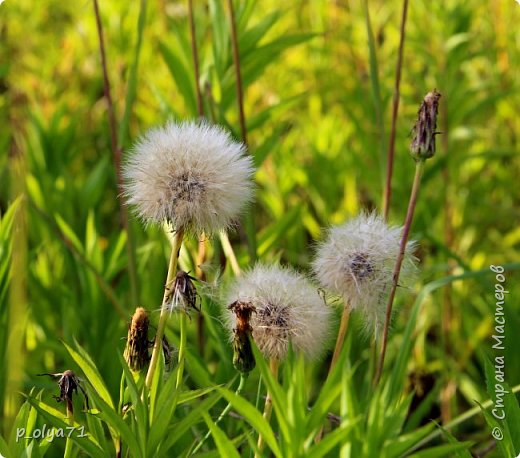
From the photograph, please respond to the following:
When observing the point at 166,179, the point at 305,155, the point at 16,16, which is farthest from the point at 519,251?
the point at 16,16

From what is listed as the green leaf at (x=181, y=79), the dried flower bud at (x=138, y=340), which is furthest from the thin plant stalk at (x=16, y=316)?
the green leaf at (x=181, y=79)

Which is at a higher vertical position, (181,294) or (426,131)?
(426,131)

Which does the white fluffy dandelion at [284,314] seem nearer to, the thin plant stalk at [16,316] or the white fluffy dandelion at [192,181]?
the white fluffy dandelion at [192,181]

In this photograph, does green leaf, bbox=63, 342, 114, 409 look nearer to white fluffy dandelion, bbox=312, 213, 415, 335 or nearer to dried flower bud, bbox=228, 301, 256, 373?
dried flower bud, bbox=228, 301, 256, 373

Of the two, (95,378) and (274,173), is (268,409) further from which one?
(274,173)

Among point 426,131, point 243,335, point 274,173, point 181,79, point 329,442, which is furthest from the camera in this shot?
point 274,173

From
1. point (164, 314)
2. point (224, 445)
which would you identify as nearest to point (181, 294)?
point (164, 314)
